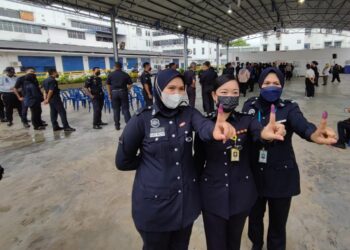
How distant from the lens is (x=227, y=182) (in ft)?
4.34

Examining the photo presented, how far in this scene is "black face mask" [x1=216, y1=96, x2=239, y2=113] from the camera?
1.35 meters

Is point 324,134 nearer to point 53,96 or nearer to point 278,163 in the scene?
point 278,163

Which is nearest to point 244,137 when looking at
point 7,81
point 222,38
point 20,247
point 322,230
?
point 322,230

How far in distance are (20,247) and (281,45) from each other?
45.1 m

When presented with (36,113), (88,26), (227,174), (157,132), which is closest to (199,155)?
(227,174)

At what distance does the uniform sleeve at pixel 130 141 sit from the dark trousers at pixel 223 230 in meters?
0.54

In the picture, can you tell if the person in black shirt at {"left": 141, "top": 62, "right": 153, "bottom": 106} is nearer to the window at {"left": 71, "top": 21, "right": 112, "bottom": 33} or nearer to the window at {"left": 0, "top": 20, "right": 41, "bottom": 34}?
the window at {"left": 0, "top": 20, "right": 41, "bottom": 34}

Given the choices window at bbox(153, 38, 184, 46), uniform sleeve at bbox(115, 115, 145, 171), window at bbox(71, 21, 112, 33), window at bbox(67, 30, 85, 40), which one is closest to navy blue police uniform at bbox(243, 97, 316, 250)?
uniform sleeve at bbox(115, 115, 145, 171)

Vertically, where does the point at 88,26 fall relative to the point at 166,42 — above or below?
above

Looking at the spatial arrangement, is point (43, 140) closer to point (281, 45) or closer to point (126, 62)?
point (126, 62)

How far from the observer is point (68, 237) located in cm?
215

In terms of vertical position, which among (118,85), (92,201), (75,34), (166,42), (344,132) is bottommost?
(92,201)

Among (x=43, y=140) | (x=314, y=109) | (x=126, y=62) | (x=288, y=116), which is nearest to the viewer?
(x=288, y=116)

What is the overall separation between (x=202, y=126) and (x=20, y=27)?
32.5 meters
